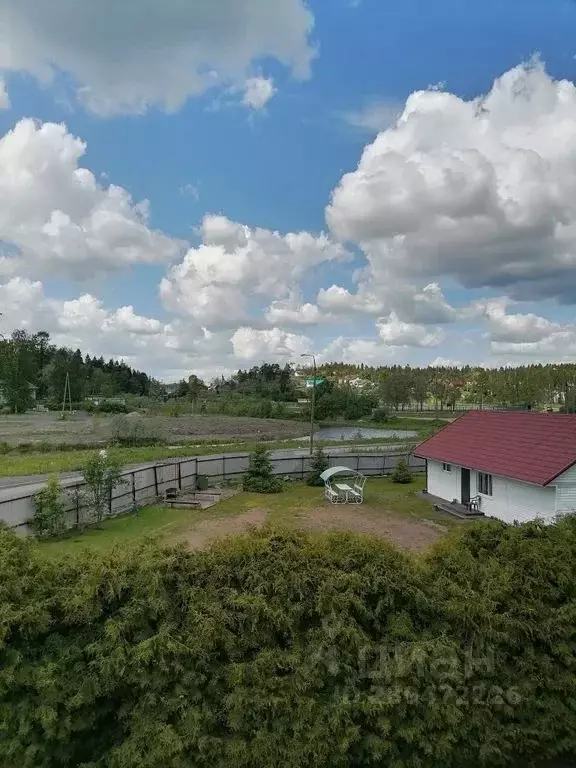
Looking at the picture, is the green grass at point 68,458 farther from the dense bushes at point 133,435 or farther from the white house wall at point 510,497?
the white house wall at point 510,497

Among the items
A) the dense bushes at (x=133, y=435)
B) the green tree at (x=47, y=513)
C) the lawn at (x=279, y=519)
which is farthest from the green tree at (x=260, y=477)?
the dense bushes at (x=133, y=435)

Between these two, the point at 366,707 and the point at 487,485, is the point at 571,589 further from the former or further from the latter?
the point at 487,485

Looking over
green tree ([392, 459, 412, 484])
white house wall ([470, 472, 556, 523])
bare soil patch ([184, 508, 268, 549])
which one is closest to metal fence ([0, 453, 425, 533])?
green tree ([392, 459, 412, 484])

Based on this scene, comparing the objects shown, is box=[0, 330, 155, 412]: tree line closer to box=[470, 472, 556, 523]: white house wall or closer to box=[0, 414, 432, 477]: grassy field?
box=[0, 414, 432, 477]: grassy field

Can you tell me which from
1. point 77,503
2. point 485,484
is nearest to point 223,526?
point 77,503

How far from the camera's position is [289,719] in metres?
4.55

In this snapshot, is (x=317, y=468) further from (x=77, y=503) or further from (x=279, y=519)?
(x=77, y=503)

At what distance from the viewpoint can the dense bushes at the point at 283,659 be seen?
179 inches

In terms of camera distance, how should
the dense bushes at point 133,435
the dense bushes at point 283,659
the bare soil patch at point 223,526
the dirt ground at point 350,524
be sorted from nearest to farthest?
the dense bushes at point 283,659 → the bare soil patch at point 223,526 → the dirt ground at point 350,524 → the dense bushes at point 133,435

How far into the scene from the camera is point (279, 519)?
18594 millimetres

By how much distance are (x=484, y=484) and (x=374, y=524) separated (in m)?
4.50

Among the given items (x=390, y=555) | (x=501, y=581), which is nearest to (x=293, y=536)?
(x=390, y=555)

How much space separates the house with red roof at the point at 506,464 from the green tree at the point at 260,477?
20.5ft

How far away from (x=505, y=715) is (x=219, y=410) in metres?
88.2
